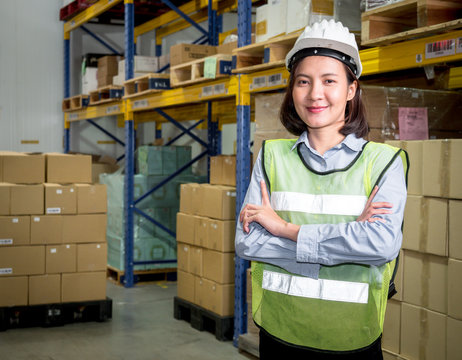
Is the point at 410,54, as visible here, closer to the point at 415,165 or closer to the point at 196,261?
the point at 415,165

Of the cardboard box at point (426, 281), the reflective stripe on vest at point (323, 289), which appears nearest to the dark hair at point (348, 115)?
the reflective stripe on vest at point (323, 289)

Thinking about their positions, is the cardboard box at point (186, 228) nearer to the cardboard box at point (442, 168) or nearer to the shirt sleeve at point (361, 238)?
the cardboard box at point (442, 168)

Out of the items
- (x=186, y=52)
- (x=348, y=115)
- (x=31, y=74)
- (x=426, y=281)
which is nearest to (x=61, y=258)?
(x=186, y=52)

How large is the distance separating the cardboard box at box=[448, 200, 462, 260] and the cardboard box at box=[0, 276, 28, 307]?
444cm

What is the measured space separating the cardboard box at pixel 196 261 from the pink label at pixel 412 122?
278 cm

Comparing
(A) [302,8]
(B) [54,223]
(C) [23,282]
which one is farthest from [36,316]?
(A) [302,8]

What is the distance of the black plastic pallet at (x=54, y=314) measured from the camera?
6.00 meters

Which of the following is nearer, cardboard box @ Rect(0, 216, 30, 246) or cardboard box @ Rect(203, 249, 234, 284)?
cardboard box @ Rect(203, 249, 234, 284)

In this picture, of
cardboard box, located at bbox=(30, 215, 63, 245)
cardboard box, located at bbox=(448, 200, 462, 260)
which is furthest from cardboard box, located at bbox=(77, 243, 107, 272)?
cardboard box, located at bbox=(448, 200, 462, 260)

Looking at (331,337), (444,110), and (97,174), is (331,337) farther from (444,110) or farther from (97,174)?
(97,174)

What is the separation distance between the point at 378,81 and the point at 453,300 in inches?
98.8

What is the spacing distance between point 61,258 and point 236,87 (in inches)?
102

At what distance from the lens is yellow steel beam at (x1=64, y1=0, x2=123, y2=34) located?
8594 mm

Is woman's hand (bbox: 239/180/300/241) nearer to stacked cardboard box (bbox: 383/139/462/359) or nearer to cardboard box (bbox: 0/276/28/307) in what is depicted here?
stacked cardboard box (bbox: 383/139/462/359)
